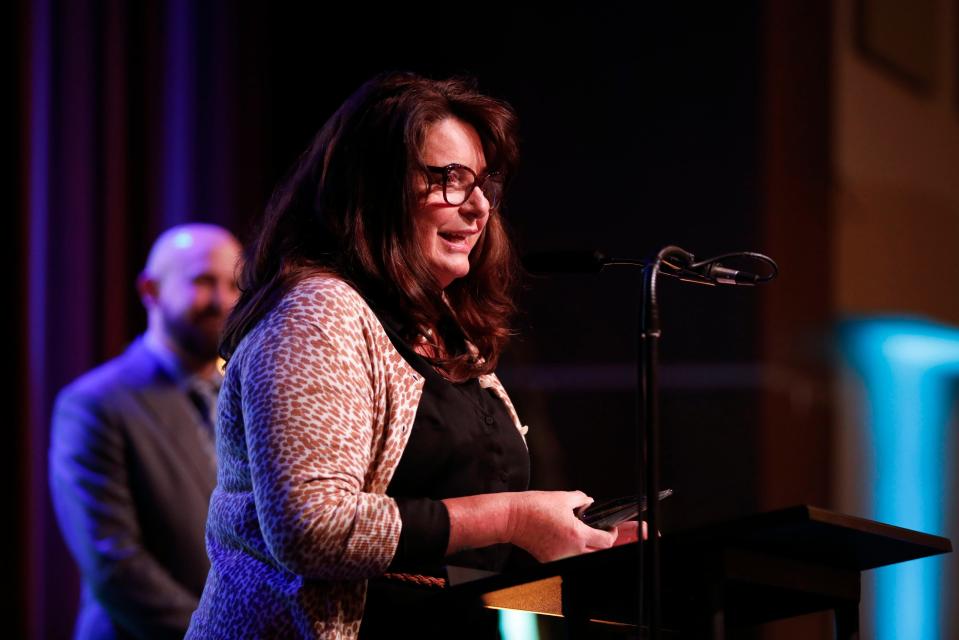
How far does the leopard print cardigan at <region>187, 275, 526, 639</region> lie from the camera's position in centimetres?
129

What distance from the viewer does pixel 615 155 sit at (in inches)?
172

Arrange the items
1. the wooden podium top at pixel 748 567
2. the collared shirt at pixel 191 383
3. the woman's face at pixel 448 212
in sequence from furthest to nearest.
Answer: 1. the collared shirt at pixel 191 383
2. the woman's face at pixel 448 212
3. the wooden podium top at pixel 748 567

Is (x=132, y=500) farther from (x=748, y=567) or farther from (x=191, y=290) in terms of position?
(x=748, y=567)

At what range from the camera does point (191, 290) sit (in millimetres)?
3424

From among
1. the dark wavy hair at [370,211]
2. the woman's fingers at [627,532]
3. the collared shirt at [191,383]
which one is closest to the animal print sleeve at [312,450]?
the dark wavy hair at [370,211]

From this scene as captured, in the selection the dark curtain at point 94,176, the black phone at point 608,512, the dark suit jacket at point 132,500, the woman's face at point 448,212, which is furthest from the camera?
the dark curtain at point 94,176

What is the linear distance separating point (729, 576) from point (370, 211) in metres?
0.71

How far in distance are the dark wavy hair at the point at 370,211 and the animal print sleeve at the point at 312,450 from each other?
0.12 metres

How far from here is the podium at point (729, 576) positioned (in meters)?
1.21

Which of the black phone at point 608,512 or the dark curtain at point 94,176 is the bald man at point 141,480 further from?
the black phone at point 608,512

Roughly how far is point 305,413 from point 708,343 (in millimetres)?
2945

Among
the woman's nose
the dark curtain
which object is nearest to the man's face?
the dark curtain

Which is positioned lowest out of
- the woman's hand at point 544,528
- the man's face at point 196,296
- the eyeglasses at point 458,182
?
the woman's hand at point 544,528

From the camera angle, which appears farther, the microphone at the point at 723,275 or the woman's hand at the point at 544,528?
the microphone at the point at 723,275
